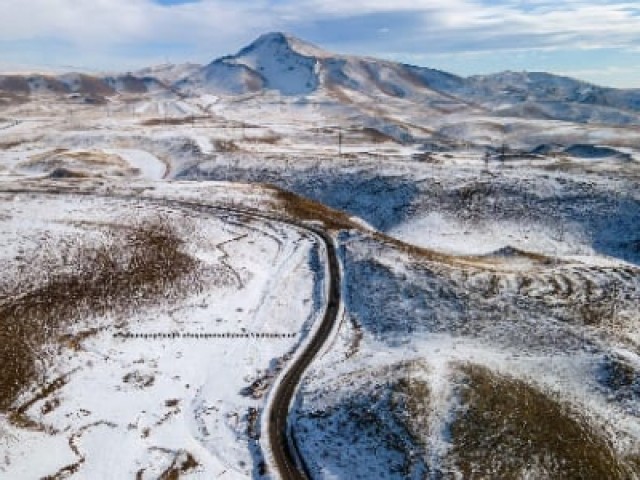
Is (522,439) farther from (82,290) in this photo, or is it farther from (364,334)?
(82,290)

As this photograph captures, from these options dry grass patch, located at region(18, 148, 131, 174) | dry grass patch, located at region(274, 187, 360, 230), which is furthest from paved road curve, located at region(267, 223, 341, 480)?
dry grass patch, located at region(18, 148, 131, 174)

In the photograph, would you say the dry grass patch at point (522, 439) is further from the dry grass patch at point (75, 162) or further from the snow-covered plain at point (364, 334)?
the dry grass patch at point (75, 162)

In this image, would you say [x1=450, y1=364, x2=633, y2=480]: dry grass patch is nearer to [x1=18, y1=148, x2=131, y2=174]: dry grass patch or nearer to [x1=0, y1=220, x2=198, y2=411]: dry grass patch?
[x1=0, y1=220, x2=198, y2=411]: dry grass patch

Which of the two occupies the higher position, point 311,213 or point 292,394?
point 311,213

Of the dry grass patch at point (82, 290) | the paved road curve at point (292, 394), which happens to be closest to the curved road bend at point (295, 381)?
the paved road curve at point (292, 394)

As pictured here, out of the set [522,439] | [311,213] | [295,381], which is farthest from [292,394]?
[311,213]

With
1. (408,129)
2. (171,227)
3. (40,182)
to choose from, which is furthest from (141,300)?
(408,129)
